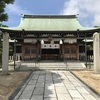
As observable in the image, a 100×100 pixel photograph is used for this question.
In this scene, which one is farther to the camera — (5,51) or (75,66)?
(75,66)

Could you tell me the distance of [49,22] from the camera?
29.9 metres

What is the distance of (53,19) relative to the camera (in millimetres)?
31578

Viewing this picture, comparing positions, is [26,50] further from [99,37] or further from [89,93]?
[89,93]

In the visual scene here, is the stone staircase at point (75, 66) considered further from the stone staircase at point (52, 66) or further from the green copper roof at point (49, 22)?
the green copper roof at point (49, 22)

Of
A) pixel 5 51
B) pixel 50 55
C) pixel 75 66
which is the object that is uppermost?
pixel 5 51

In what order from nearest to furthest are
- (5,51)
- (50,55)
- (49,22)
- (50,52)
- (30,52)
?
(5,51), (30,52), (50,55), (50,52), (49,22)

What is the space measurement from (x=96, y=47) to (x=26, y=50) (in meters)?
11.7

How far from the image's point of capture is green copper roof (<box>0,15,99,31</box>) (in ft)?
88.6

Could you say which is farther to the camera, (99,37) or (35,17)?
(35,17)

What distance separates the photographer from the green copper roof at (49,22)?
27.0 meters

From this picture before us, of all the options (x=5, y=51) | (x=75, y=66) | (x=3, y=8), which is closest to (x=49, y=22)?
(x=75, y=66)

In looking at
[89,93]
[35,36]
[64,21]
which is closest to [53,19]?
[64,21]

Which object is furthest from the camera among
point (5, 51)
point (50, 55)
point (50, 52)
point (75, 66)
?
point (50, 52)

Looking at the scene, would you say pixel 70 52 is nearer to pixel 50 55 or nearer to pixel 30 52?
pixel 50 55
